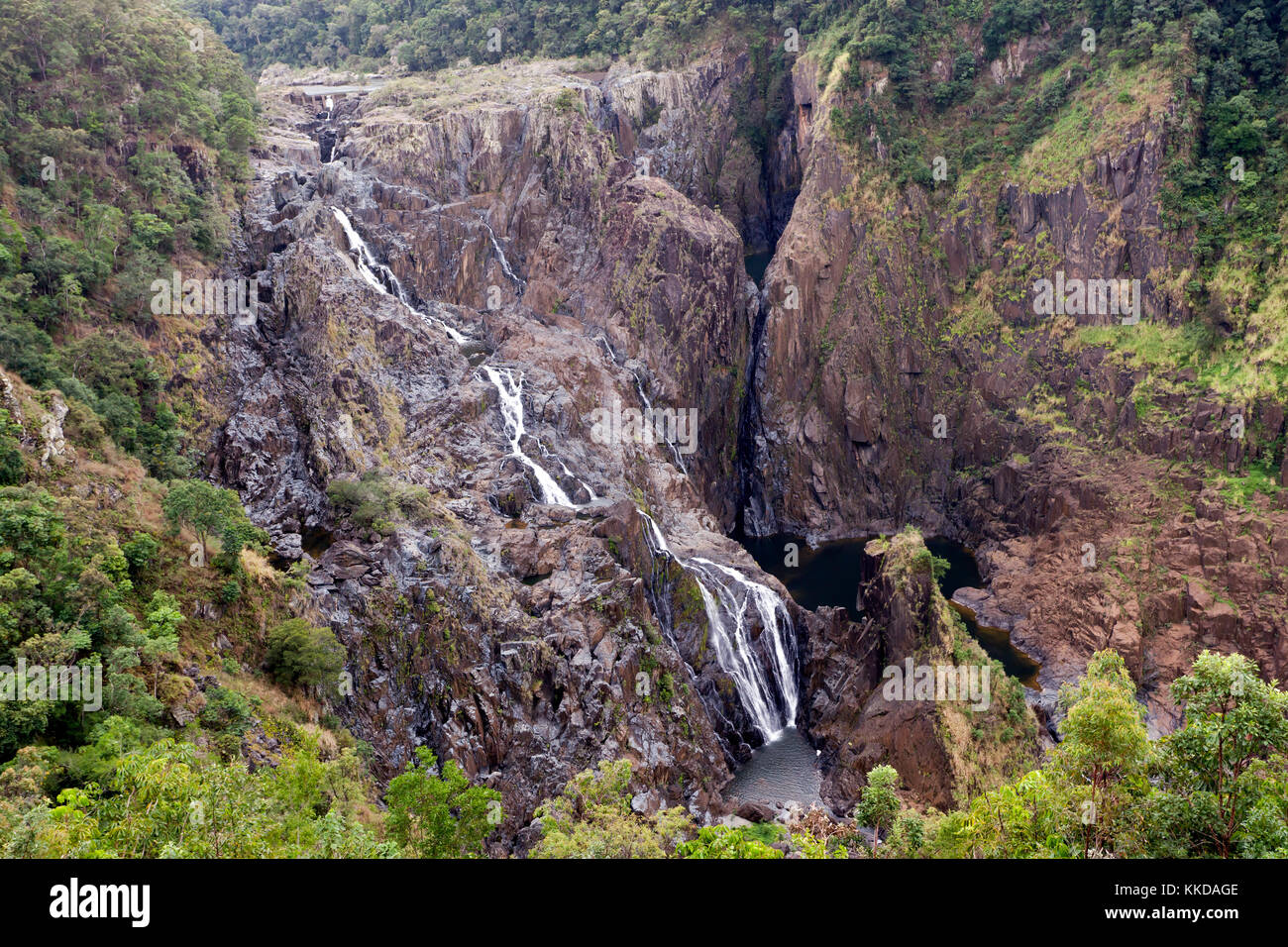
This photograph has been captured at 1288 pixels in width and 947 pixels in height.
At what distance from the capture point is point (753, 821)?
142ft

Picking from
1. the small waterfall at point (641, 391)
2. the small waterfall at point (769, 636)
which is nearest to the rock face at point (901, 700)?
the small waterfall at point (769, 636)

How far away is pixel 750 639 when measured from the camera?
5375cm

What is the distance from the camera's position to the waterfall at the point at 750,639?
172 ft

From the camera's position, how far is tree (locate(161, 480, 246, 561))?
35594mm

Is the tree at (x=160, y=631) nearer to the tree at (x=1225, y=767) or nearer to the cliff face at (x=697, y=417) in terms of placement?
the cliff face at (x=697, y=417)

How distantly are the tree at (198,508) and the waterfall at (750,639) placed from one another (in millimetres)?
22285

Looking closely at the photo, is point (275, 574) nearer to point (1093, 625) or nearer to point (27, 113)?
point (27, 113)

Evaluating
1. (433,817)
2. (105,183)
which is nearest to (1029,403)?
(433,817)

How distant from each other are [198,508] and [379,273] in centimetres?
3292

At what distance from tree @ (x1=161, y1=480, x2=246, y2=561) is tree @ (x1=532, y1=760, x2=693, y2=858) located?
54.4ft

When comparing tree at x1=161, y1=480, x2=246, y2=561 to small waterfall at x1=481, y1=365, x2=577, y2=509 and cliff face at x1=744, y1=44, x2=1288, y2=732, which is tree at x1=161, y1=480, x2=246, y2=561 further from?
cliff face at x1=744, y1=44, x2=1288, y2=732

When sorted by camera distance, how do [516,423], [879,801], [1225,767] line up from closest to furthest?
[1225,767]
[879,801]
[516,423]

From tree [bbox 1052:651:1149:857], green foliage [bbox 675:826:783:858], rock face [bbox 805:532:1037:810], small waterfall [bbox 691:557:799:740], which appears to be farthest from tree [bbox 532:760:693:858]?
small waterfall [bbox 691:557:799:740]

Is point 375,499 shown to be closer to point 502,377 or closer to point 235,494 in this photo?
point 235,494
